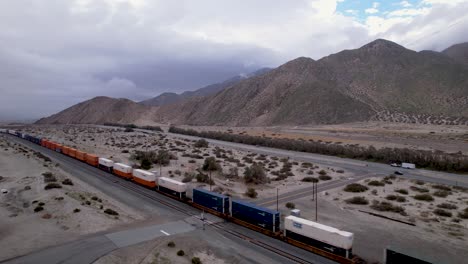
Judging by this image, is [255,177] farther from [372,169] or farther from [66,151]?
[66,151]

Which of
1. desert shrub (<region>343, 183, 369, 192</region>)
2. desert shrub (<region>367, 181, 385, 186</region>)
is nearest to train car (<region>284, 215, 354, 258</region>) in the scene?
desert shrub (<region>343, 183, 369, 192</region>)

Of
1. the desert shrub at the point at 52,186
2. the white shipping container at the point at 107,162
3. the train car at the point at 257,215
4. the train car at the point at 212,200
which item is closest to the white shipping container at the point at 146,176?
the train car at the point at 212,200

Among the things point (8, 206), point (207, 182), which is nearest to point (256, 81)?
point (207, 182)

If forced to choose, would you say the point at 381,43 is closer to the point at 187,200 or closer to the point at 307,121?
the point at 307,121

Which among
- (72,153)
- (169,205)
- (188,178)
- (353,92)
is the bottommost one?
(169,205)

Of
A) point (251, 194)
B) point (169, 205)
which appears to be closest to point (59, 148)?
point (169, 205)

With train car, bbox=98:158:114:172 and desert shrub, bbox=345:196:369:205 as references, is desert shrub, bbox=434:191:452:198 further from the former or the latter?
train car, bbox=98:158:114:172
